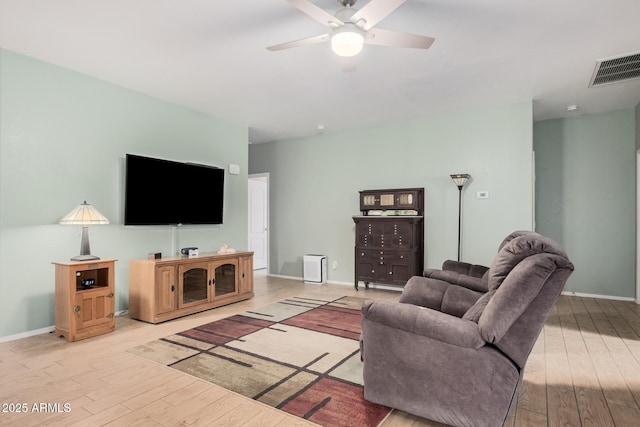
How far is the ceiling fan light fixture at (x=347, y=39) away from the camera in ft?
7.68

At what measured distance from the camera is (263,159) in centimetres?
711

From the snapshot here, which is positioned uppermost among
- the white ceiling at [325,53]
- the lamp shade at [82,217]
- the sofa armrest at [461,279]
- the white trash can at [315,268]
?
the white ceiling at [325,53]

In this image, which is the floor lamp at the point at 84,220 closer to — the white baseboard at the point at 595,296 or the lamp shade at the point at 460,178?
the lamp shade at the point at 460,178

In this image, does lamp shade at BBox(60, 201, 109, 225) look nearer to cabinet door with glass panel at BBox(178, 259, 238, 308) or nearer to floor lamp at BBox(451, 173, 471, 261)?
cabinet door with glass panel at BBox(178, 259, 238, 308)

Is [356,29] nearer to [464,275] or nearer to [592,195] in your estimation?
[464,275]

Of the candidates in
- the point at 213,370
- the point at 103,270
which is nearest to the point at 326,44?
the point at 213,370

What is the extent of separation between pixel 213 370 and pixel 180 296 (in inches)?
63.5

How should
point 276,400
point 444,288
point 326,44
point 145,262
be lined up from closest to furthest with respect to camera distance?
point 276,400 → point 444,288 → point 326,44 → point 145,262

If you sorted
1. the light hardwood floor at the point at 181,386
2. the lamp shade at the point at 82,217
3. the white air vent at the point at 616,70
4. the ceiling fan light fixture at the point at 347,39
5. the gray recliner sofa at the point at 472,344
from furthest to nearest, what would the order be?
the white air vent at the point at 616,70, the lamp shade at the point at 82,217, the ceiling fan light fixture at the point at 347,39, the light hardwood floor at the point at 181,386, the gray recliner sofa at the point at 472,344

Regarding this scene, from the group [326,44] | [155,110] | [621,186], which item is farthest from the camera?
[621,186]

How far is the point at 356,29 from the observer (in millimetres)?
2346

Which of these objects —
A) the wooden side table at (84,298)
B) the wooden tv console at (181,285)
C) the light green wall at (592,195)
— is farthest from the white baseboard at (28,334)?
the light green wall at (592,195)

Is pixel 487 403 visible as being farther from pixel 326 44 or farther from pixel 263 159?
pixel 263 159

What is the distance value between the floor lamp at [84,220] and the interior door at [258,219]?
14.0ft
